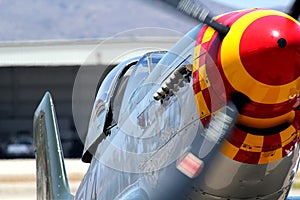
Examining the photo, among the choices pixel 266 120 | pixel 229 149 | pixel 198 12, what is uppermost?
pixel 198 12

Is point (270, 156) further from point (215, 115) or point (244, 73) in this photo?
point (244, 73)

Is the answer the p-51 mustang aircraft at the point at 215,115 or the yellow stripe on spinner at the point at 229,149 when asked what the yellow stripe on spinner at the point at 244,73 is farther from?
the yellow stripe on spinner at the point at 229,149

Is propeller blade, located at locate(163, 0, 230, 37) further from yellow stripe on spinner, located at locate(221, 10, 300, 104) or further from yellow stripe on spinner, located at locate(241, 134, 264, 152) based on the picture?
yellow stripe on spinner, located at locate(241, 134, 264, 152)

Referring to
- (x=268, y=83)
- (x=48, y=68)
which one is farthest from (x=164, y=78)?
(x=48, y=68)

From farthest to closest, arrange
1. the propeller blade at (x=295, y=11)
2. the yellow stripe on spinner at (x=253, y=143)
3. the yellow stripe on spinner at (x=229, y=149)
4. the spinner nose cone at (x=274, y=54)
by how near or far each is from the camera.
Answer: the yellow stripe on spinner at (x=229, y=149)
the yellow stripe on spinner at (x=253, y=143)
the propeller blade at (x=295, y=11)
the spinner nose cone at (x=274, y=54)

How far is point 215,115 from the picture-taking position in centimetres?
639

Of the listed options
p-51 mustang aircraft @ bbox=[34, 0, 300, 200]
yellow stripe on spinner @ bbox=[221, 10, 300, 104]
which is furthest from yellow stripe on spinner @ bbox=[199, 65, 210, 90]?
yellow stripe on spinner @ bbox=[221, 10, 300, 104]

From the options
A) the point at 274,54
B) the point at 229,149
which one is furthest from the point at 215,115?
the point at 274,54

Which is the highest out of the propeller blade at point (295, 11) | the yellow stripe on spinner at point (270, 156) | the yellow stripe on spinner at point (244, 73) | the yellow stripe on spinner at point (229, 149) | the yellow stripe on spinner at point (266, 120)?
the propeller blade at point (295, 11)

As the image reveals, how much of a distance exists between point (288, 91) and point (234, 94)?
38 cm

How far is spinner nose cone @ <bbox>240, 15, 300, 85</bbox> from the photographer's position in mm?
5879

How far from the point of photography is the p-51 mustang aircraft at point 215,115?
5.95 m

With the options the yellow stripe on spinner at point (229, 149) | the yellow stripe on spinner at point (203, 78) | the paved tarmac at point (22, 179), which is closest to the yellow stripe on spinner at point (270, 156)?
the yellow stripe on spinner at point (229, 149)

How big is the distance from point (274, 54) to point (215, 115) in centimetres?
74
